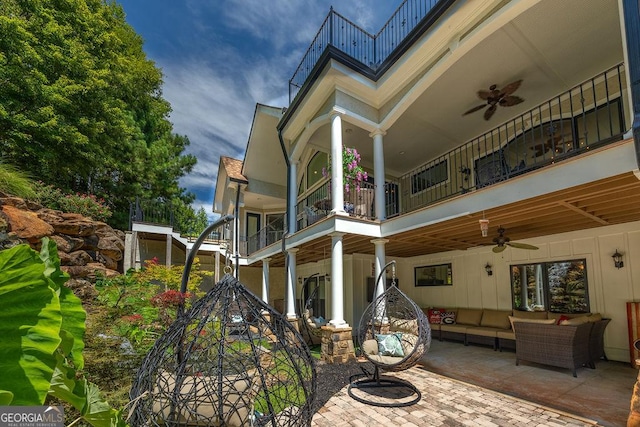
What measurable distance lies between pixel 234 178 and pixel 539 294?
10.6 meters

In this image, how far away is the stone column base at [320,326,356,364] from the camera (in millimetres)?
6207

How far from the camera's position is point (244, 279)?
15.0m

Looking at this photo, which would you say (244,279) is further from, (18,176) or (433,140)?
(433,140)

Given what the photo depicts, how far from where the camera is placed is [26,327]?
778 millimetres

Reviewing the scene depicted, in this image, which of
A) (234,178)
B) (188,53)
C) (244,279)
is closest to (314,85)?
(234,178)

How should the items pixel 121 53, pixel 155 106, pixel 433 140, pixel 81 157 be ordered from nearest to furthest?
pixel 433 140, pixel 81 157, pixel 121 53, pixel 155 106

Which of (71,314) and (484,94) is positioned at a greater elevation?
(484,94)

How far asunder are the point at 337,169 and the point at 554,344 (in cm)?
498

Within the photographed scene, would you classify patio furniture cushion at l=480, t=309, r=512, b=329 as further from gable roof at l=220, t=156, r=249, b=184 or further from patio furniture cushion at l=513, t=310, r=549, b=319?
gable roof at l=220, t=156, r=249, b=184

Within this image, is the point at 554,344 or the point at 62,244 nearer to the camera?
the point at 554,344

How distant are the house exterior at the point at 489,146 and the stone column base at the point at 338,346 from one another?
0.47ft

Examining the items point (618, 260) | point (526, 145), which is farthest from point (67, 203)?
point (618, 260)

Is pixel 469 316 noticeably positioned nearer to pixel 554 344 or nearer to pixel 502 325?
pixel 502 325

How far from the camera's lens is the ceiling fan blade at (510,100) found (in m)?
6.57
